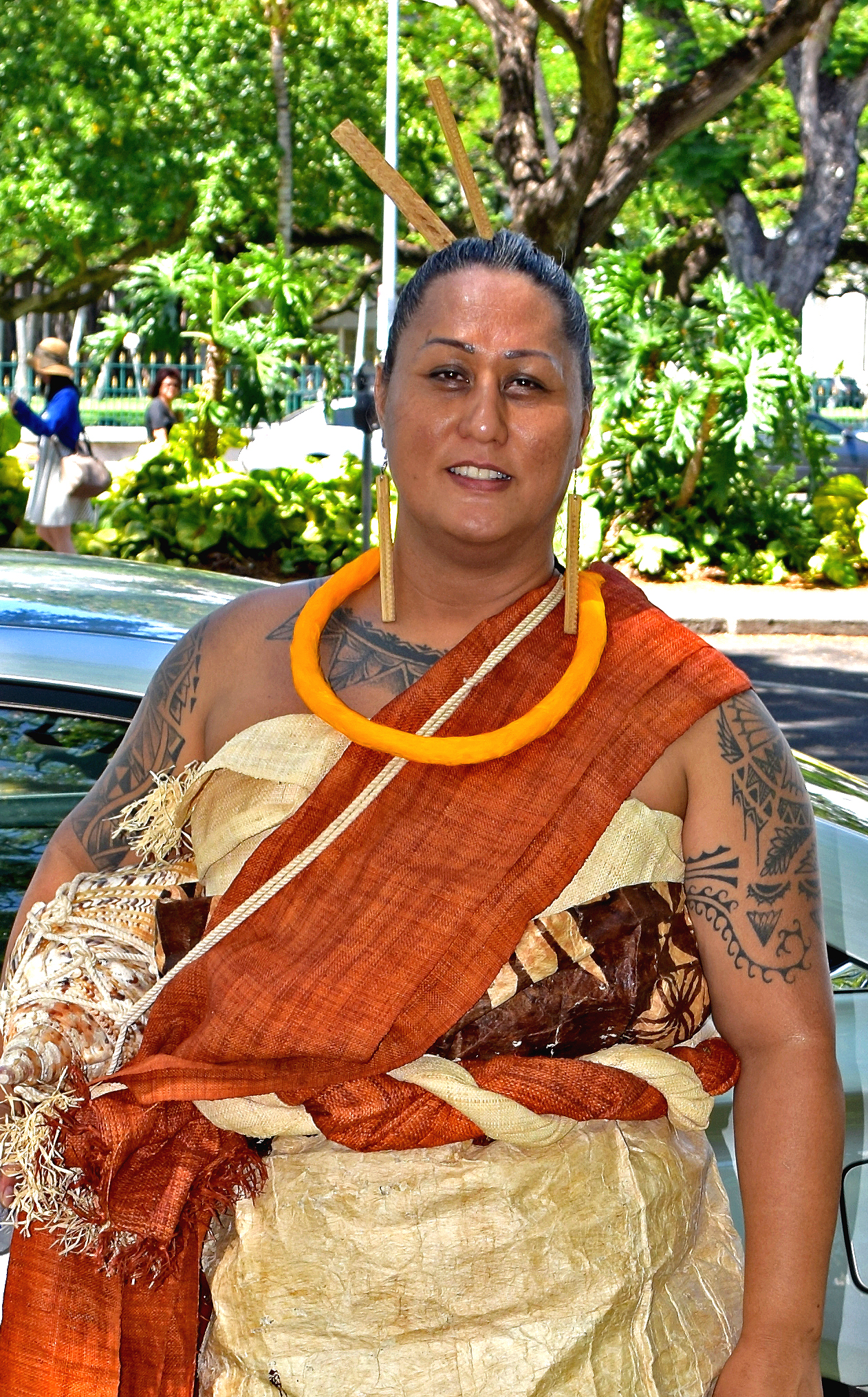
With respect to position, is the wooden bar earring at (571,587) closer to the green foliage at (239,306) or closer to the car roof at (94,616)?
the car roof at (94,616)

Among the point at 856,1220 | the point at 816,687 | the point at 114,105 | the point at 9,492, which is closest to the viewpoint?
the point at 856,1220

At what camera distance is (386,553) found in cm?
205

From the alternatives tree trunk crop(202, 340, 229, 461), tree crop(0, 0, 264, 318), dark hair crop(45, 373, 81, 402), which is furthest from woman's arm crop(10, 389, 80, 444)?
tree crop(0, 0, 264, 318)

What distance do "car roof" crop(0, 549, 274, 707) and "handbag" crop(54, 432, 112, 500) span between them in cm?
781

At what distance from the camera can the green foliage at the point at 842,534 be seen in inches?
528

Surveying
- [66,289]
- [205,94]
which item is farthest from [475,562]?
[66,289]

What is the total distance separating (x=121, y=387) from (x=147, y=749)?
72.3 feet

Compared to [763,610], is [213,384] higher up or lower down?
higher up

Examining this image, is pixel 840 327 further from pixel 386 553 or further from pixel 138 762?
pixel 138 762

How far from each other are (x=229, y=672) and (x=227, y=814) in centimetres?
23

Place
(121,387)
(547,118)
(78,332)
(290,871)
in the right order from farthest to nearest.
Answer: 1. (78,332)
2. (121,387)
3. (547,118)
4. (290,871)

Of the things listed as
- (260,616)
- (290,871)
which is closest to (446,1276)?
(290,871)

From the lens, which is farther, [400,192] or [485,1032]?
[400,192]

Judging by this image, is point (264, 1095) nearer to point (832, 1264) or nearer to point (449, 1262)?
point (449, 1262)
